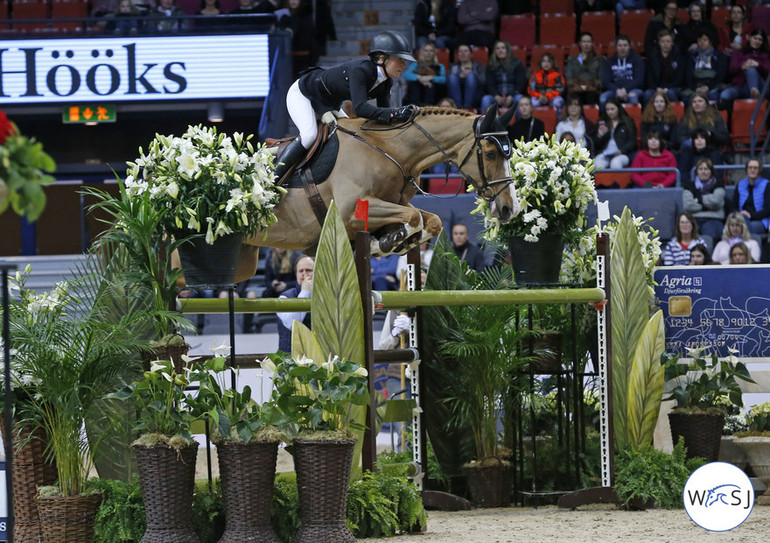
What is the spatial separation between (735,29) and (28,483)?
1023cm

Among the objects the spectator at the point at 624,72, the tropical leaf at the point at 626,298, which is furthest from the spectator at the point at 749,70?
the tropical leaf at the point at 626,298

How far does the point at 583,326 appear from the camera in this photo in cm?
548

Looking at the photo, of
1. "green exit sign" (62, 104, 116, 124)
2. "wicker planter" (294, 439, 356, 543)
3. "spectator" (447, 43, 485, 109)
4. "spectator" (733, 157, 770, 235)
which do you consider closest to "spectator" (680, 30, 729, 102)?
"spectator" (733, 157, 770, 235)

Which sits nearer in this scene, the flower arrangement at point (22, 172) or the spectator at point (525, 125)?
the flower arrangement at point (22, 172)

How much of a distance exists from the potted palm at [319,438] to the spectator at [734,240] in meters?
5.48

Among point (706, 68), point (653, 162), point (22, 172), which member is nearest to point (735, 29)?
point (706, 68)

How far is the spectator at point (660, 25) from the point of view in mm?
11406

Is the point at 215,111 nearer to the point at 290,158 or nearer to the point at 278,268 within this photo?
the point at 278,268

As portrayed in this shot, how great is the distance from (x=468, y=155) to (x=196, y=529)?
211cm

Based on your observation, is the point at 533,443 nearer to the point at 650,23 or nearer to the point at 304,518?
the point at 304,518

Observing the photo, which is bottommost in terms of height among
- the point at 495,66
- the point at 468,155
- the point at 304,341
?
the point at 304,341

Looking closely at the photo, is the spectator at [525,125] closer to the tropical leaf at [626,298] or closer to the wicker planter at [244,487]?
the tropical leaf at [626,298]

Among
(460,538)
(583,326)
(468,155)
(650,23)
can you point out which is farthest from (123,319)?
(650,23)

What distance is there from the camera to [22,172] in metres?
1.78
